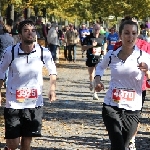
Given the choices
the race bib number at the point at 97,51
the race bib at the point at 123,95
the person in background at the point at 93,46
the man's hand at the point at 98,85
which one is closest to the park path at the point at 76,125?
the person in background at the point at 93,46

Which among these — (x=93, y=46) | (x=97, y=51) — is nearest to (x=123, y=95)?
(x=93, y=46)

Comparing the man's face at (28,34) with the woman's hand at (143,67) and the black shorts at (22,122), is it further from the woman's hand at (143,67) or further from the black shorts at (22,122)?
the woman's hand at (143,67)

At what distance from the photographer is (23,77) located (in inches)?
245

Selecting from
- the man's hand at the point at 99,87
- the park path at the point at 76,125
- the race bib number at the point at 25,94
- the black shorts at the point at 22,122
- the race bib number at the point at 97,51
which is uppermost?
the man's hand at the point at 99,87

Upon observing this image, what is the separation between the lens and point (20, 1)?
24.0 metres

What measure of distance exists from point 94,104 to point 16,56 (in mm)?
6880

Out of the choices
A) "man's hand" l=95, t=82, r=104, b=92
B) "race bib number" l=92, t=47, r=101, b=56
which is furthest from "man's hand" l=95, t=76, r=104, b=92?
"race bib number" l=92, t=47, r=101, b=56

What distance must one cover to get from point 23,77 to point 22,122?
524 millimetres

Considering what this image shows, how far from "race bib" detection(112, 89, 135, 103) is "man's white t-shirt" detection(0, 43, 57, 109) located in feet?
2.99

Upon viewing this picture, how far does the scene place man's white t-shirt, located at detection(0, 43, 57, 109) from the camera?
623 cm

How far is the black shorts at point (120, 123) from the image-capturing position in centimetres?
585

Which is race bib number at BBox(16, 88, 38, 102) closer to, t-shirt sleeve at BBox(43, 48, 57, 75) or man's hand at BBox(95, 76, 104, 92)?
t-shirt sleeve at BBox(43, 48, 57, 75)

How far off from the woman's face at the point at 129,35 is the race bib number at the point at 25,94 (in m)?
1.18

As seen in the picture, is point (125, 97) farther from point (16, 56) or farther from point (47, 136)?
point (47, 136)
